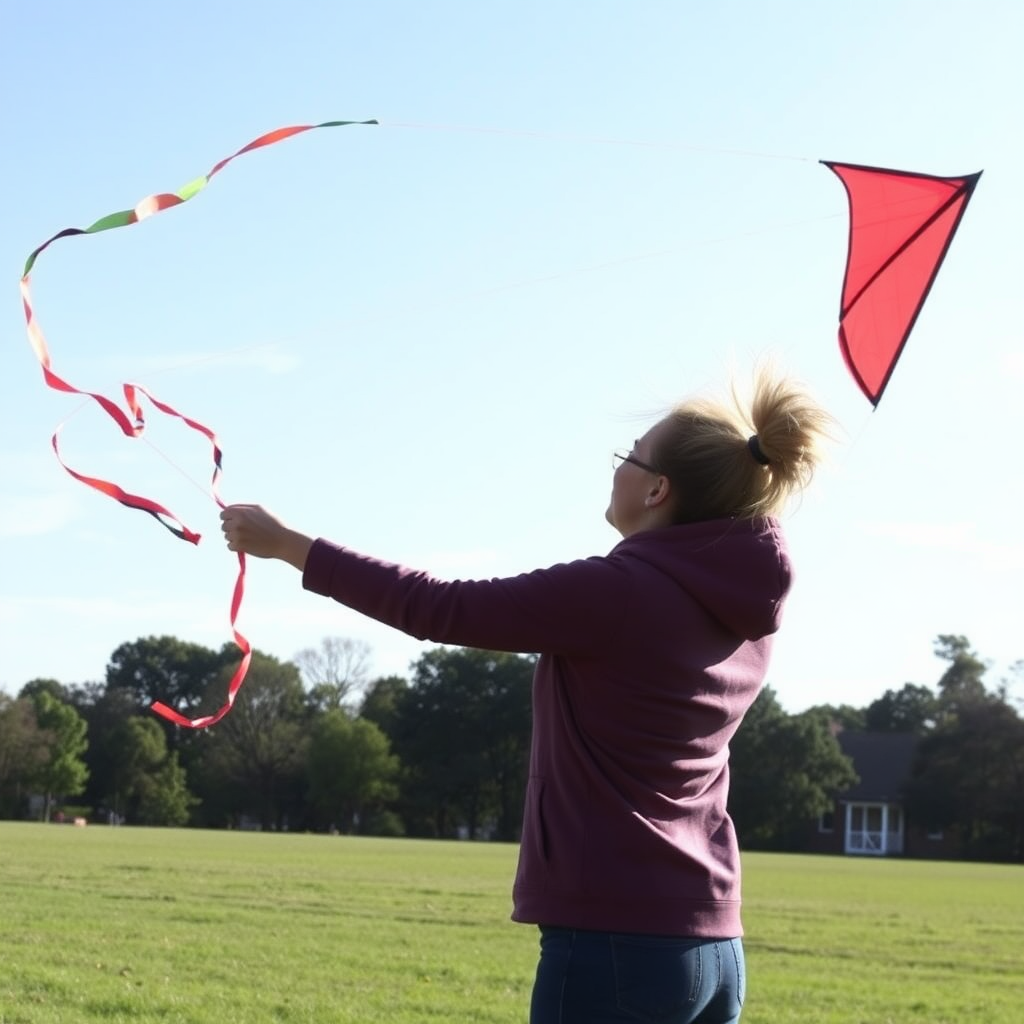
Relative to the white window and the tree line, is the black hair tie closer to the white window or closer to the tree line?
the tree line

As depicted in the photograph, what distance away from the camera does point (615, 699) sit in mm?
2578

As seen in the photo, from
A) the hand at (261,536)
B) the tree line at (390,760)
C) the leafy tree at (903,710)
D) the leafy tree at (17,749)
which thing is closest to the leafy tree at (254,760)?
the tree line at (390,760)

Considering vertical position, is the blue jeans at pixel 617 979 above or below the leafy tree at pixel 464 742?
below

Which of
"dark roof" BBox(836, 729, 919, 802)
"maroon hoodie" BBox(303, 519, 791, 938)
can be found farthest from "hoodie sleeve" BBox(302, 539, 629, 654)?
"dark roof" BBox(836, 729, 919, 802)

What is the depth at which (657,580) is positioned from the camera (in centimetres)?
261

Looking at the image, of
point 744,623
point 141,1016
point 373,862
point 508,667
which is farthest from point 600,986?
point 508,667

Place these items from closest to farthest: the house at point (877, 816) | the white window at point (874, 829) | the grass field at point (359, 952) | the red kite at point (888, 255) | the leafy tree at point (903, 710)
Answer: the red kite at point (888, 255), the grass field at point (359, 952), the house at point (877, 816), the white window at point (874, 829), the leafy tree at point (903, 710)

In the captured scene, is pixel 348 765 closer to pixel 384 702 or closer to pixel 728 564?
pixel 384 702

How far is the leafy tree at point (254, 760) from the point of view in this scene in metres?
78.6

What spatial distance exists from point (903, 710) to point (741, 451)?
347ft

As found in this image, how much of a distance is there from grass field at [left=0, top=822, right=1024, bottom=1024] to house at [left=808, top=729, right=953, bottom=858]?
57.9 metres

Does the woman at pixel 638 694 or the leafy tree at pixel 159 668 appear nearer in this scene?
the woman at pixel 638 694

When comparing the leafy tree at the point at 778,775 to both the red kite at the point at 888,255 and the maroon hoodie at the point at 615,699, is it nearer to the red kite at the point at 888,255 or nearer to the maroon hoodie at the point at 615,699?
the red kite at the point at 888,255

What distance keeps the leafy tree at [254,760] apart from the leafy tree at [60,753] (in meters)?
6.48
